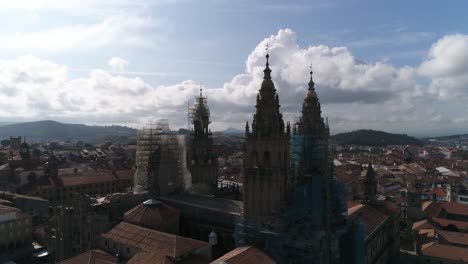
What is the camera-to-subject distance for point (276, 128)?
112ft

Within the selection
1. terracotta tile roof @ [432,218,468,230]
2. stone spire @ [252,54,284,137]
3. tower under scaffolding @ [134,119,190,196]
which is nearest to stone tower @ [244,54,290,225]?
stone spire @ [252,54,284,137]

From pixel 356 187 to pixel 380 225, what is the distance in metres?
52.6

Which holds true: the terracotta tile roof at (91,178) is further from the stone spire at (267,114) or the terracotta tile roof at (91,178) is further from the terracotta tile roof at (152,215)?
the stone spire at (267,114)

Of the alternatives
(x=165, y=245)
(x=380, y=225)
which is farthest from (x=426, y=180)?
(x=165, y=245)

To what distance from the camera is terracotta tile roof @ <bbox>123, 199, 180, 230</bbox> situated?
39.4 metres

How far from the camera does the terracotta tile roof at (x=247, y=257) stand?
2752 cm

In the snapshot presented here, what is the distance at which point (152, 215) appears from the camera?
132 ft

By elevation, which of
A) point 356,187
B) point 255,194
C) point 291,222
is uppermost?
point 255,194

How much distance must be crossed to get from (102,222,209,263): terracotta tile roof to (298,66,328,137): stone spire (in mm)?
16273

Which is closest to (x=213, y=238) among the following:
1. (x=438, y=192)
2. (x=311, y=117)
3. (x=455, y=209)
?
(x=311, y=117)

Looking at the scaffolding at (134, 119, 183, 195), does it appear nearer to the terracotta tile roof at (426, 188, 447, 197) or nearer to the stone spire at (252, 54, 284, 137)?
the stone spire at (252, 54, 284, 137)

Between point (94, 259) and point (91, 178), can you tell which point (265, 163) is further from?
point (91, 178)

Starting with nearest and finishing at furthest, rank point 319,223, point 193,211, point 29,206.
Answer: point 319,223 < point 193,211 < point 29,206

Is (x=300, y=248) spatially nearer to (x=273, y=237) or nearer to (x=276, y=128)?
(x=273, y=237)
